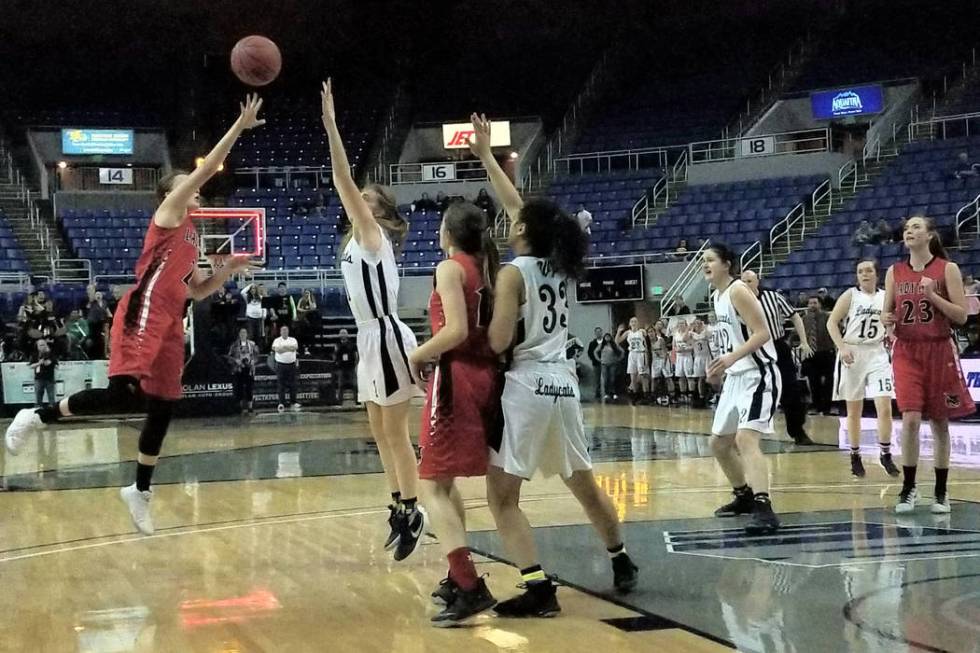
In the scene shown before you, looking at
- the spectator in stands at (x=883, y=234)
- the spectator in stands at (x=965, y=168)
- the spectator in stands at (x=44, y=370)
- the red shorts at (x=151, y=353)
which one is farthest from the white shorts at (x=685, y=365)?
the red shorts at (x=151, y=353)

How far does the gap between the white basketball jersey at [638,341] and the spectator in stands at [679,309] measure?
783mm

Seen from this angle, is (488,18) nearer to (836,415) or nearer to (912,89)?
(912,89)

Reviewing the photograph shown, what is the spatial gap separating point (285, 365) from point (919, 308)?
14.2m

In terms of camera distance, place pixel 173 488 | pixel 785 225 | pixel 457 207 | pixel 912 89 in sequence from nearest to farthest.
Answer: pixel 457 207, pixel 173 488, pixel 785 225, pixel 912 89

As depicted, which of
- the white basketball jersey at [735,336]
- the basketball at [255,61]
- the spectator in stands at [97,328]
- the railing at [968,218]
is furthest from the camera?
the railing at [968,218]

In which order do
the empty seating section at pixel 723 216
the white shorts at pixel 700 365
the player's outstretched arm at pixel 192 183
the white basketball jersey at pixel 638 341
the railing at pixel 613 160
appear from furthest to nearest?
the railing at pixel 613 160, the empty seating section at pixel 723 216, the white basketball jersey at pixel 638 341, the white shorts at pixel 700 365, the player's outstretched arm at pixel 192 183

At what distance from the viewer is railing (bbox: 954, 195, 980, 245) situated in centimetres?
2052

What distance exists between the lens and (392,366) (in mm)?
6047

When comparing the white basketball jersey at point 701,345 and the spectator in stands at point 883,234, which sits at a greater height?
the spectator in stands at point 883,234

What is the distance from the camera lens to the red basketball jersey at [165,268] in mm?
5785

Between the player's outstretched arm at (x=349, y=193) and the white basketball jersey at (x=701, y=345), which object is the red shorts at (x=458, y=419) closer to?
the player's outstretched arm at (x=349, y=193)

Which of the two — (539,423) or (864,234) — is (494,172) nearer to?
(539,423)

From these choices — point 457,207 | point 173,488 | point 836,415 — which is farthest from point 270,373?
point 457,207

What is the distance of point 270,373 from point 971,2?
64.4ft
